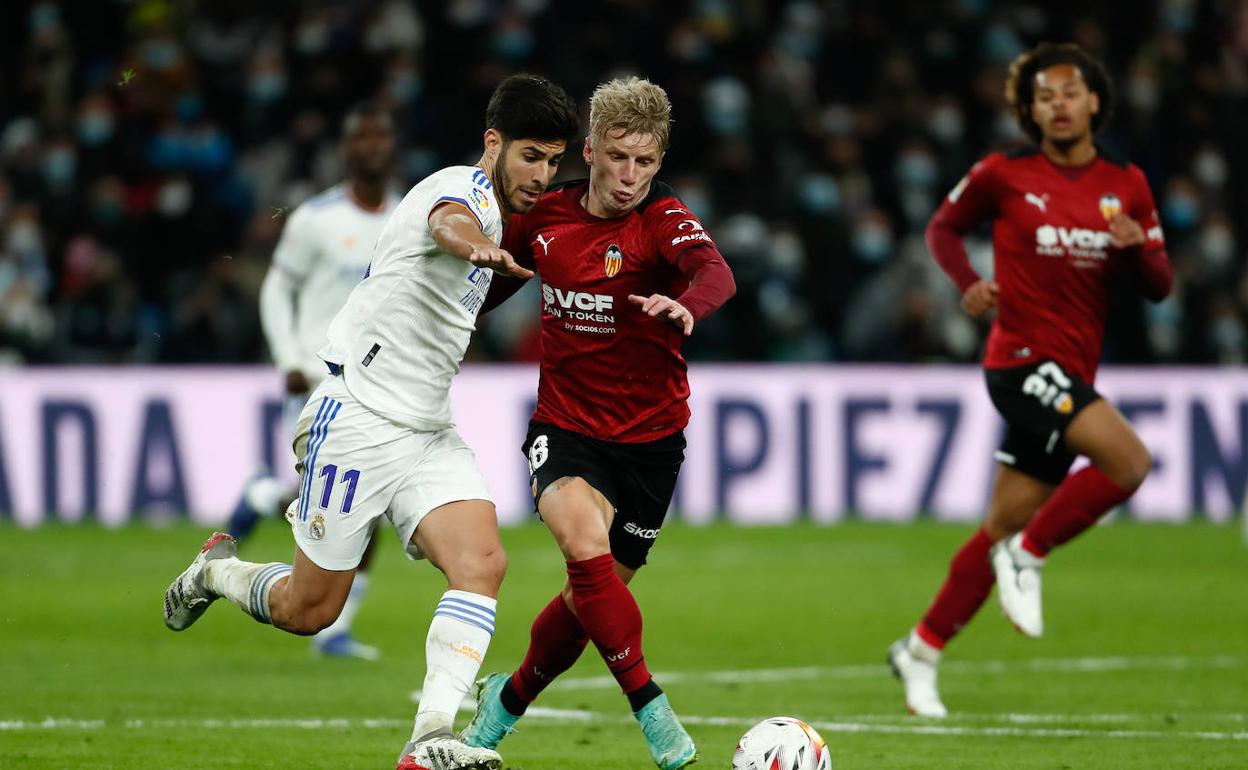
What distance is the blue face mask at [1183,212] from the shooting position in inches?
816

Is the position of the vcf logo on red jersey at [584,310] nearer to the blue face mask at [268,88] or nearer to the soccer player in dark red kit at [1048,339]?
the soccer player in dark red kit at [1048,339]

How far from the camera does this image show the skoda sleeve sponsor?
655 inches

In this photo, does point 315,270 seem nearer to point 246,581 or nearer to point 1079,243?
point 246,581

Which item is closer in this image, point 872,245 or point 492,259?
point 492,259

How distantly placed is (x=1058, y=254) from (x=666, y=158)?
1157cm

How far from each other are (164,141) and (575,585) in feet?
45.4

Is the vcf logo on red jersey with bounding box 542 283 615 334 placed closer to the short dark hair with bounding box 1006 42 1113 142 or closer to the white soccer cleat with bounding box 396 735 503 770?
the white soccer cleat with bounding box 396 735 503 770

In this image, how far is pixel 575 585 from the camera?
21.6 ft

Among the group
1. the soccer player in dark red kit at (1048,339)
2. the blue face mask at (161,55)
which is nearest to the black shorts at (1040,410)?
the soccer player in dark red kit at (1048,339)

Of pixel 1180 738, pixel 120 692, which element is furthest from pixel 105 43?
pixel 1180 738

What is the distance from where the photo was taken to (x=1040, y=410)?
862cm

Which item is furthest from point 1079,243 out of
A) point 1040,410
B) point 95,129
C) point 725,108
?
point 95,129

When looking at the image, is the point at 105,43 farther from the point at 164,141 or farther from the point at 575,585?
the point at 575,585

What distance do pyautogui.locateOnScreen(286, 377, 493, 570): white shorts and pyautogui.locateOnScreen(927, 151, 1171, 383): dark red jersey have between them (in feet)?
10.3
